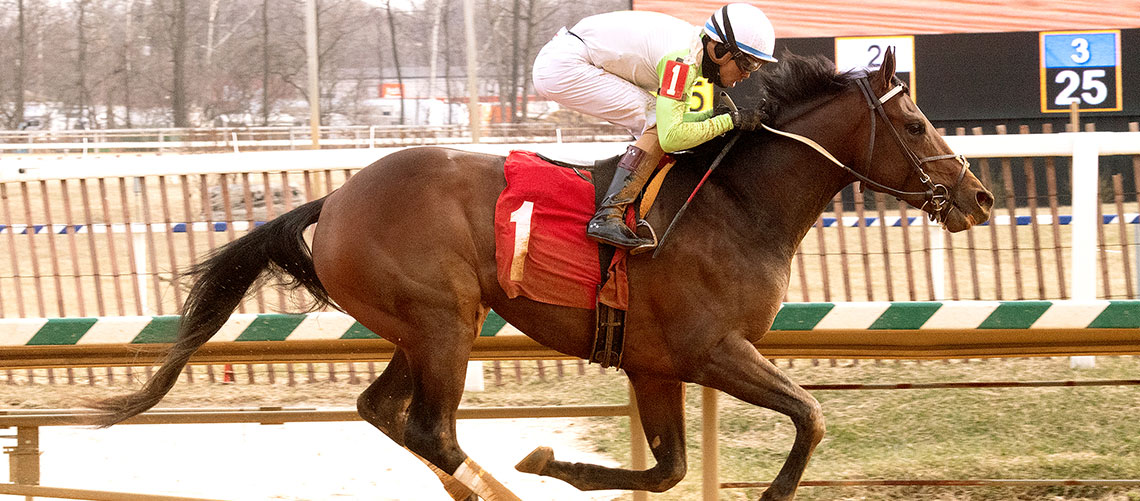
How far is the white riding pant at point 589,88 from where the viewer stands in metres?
3.84

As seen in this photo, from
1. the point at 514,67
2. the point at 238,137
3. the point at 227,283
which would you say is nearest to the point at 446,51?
the point at 514,67

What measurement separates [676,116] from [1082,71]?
1229 centimetres

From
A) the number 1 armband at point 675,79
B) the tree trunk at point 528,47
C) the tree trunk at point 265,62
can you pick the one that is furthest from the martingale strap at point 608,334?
the tree trunk at point 265,62

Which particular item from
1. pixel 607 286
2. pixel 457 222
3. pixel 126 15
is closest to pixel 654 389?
pixel 607 286

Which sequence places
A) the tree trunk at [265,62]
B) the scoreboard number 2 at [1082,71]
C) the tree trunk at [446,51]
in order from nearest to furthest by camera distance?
the scoreboard number 2 at [1082,71] → the tree trunk at [446,51] → the tree trunk at [265,62]

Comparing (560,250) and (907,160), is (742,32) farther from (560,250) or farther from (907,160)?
(560,250)

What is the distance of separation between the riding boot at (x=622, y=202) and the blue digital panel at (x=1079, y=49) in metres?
12.1

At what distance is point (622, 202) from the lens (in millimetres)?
3566

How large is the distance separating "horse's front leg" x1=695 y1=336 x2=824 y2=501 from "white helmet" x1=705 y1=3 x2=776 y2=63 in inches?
36.6

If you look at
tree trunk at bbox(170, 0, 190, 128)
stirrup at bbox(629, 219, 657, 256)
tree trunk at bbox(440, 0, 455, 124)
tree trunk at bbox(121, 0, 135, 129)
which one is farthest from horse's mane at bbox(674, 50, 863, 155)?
tree trunk at bbox(121, 0, 135, 129)

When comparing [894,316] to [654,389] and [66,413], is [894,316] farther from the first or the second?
[66,413]

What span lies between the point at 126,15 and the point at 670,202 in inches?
784

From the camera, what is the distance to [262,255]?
393 cm

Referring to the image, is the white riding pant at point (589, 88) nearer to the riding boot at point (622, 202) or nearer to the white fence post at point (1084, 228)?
the riding boot at point (622, 202)
